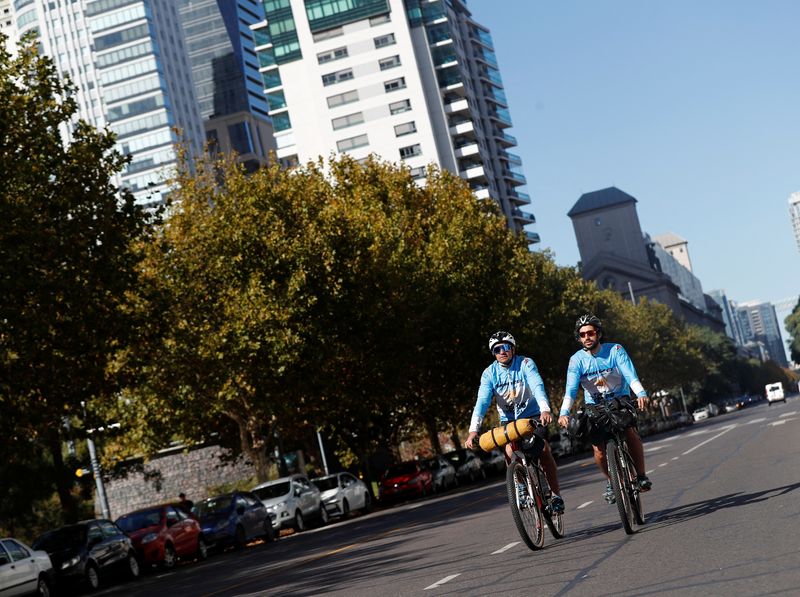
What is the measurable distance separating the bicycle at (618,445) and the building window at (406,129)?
10387cm

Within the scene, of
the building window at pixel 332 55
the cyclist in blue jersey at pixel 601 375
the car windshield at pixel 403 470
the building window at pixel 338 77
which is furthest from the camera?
the building window at pixel 332 55

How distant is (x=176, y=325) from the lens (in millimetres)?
37312

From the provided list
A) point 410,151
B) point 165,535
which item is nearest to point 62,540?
point 165,535

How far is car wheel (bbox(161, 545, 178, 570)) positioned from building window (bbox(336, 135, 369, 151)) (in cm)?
9064

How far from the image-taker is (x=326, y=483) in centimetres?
3769

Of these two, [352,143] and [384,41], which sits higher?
[384,41]

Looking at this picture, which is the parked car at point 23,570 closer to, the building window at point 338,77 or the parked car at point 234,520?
the parked car at point 234,520

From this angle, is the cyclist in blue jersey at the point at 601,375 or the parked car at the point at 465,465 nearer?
the cyclist in blue jersey at the point at 601,375

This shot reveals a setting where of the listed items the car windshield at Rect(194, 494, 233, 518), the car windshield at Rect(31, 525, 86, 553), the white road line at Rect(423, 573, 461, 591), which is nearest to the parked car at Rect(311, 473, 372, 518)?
the car windshield at Rect(194, 494, 233, 518)

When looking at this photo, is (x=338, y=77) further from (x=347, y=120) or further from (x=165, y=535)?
(x=165, y=535)

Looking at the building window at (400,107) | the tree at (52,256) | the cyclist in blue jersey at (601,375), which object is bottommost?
the cyclist in blue jersey at (601,375)

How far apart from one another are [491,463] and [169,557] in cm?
3035

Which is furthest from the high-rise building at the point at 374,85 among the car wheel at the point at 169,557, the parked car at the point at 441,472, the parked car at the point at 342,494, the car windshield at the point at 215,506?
the car wheel at the point at 169,557

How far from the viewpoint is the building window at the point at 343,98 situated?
382 ft
